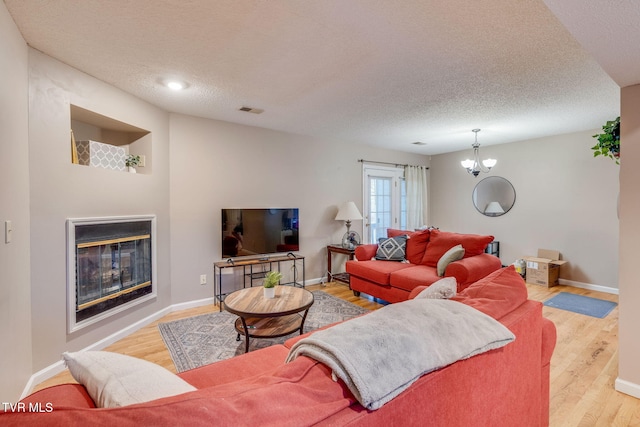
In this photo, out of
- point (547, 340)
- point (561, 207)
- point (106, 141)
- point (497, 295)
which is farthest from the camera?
point (561, 207)

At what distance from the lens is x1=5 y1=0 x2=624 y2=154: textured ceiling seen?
5.64ft

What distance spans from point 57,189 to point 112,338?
1446 mm

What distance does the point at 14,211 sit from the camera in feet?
6.08

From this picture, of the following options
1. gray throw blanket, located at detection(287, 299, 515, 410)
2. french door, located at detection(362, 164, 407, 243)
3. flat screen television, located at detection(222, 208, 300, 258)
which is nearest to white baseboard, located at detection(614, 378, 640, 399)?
gray throw blanket, located at detection(287, 299, 515, 410)

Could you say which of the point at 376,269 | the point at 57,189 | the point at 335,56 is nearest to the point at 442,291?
the point at 335,56

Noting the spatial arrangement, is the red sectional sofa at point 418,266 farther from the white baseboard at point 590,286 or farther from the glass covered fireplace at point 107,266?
the glass covered fireplace at point 107,266

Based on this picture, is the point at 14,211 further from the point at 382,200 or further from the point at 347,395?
the point at 382,200

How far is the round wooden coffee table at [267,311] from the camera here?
2.31 meters

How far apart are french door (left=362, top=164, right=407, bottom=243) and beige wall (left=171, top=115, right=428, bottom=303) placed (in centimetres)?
26

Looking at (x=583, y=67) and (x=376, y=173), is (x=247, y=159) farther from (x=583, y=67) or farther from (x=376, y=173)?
(x=583, y=67)

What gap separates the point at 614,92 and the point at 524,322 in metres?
2.99

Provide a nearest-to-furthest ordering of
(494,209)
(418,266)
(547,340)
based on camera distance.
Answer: (547,340)
(418,266)
(494,209)

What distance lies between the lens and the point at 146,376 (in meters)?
0.81

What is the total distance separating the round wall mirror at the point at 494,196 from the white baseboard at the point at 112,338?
4954mm
